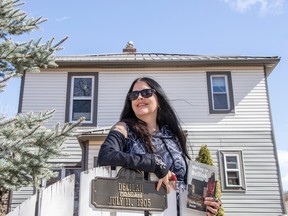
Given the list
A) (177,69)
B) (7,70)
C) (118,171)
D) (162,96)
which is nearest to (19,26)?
(7,70)

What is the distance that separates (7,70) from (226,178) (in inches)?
285

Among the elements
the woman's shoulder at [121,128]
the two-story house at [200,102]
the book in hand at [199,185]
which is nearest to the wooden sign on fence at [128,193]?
the book in hand at [199,185]

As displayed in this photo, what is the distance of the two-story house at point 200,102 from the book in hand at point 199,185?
8422 mm

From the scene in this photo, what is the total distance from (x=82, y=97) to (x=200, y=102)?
151 inches

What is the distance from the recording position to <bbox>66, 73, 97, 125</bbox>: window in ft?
34.8

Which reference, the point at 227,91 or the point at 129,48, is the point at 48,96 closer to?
the point at 129,48

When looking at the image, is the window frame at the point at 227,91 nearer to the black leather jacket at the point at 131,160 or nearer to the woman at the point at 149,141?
the woman at the point at 149,141

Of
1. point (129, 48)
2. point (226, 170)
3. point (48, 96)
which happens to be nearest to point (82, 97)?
point (48, 96)

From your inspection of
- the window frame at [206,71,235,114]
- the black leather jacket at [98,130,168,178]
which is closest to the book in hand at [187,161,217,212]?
the black leather jacket at [98,130,168,178]

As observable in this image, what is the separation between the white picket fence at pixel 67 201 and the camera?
4.57 feet

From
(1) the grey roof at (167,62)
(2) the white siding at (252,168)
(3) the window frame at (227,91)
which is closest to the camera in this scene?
(2) the white siding at (252,168)

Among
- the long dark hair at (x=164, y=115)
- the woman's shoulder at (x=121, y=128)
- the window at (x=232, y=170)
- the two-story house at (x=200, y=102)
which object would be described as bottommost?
the woman's shoulder at (x=121, y=128)

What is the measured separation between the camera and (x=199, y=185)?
66.5 inches

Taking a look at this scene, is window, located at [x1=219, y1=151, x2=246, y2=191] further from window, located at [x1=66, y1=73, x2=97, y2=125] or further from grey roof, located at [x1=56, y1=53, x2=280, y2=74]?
window, located at [x1=66, y1=73, x2=97, y2=125]
